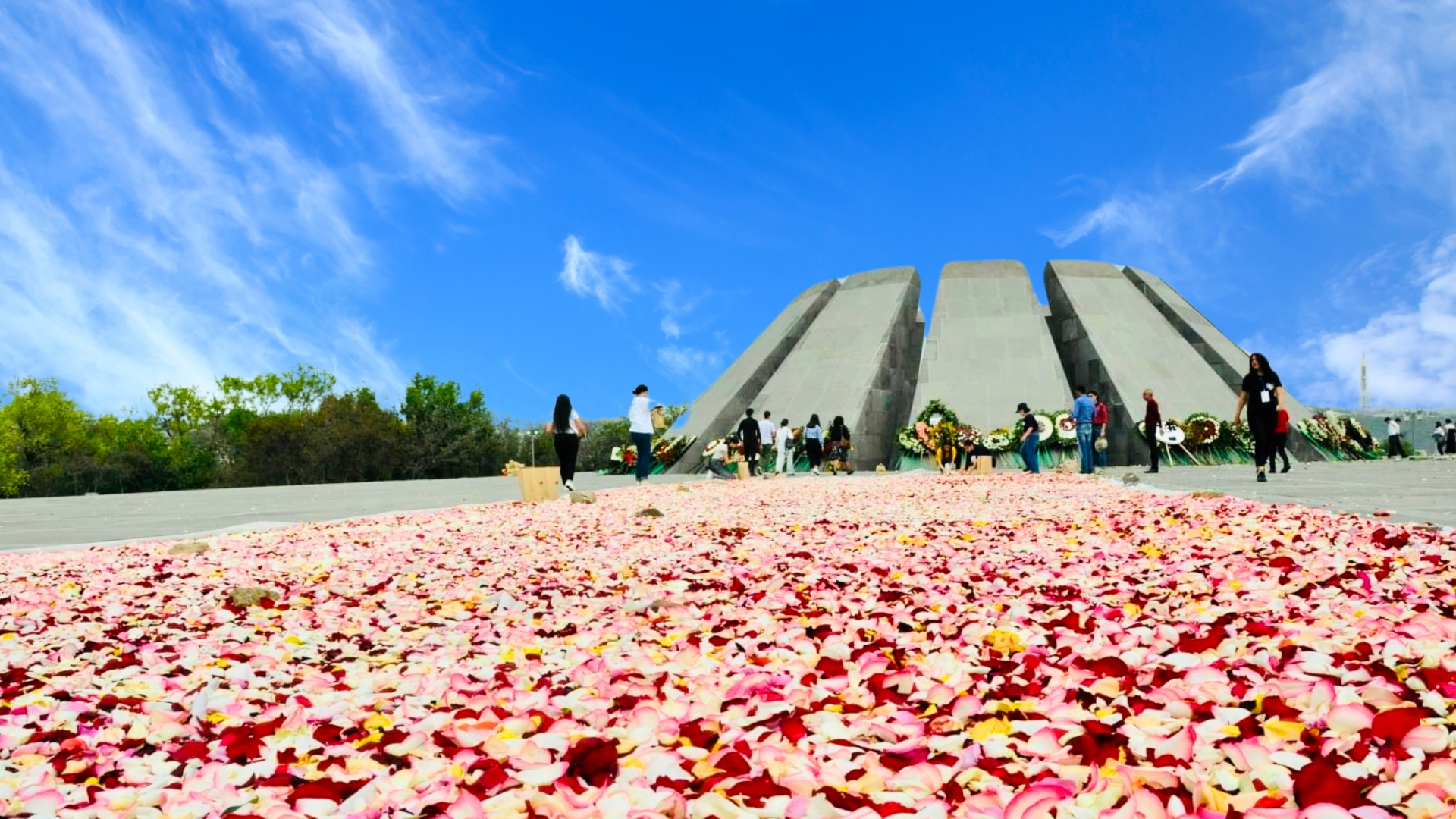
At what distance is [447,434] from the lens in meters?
45.3

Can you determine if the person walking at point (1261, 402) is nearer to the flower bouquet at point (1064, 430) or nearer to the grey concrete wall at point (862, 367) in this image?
the flower bouquet at point (1064, 430)

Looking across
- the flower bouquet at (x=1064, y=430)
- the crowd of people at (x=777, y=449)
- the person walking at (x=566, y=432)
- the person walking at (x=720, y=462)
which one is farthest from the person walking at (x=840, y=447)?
the person walking at (x=566, y=432)

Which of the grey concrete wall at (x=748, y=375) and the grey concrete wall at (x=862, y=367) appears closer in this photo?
the grey concrete wall at (x=862, y=367)

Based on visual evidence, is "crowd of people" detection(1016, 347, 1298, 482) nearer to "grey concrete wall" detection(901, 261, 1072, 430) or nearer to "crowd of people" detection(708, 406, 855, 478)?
"grey concrete wall" detection(901, 261, 1072, 430)

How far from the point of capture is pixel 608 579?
551 cm

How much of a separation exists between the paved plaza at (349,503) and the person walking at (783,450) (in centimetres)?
542

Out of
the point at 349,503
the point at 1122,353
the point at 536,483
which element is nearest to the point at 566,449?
the point at 536,483

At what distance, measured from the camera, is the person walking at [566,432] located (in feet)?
44.2

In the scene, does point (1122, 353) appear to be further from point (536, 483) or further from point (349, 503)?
point (349, 503)

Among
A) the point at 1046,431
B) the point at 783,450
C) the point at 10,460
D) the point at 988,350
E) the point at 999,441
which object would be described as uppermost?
the point at 988,350

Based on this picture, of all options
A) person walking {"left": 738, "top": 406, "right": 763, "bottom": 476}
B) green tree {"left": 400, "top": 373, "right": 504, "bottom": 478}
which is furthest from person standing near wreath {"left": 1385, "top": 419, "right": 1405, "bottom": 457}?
green tree {"left": 400, "top": 373, "right": 504, "bottom": 478}

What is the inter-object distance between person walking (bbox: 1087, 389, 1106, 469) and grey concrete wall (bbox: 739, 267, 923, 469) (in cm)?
591

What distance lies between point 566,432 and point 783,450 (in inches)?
351

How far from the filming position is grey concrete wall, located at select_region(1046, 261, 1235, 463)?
2566 centimetres
